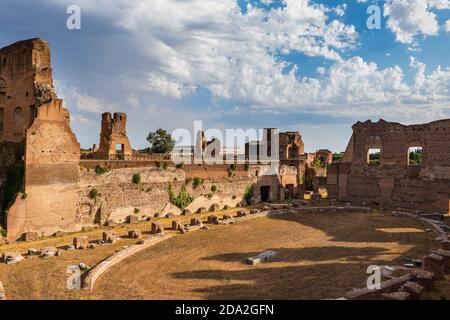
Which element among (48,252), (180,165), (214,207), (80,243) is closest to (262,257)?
(80,243)

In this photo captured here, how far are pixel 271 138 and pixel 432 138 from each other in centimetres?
1526

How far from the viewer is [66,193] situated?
62.1 ft

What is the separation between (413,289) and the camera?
991 centimetres

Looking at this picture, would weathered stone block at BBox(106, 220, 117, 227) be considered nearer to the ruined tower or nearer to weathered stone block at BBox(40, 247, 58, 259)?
weathered stone block at BBox(40, 247, 58, 259)

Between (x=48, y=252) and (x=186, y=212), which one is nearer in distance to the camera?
(x=48, y=252)

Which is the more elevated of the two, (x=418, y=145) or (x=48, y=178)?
(x=418, y=145)

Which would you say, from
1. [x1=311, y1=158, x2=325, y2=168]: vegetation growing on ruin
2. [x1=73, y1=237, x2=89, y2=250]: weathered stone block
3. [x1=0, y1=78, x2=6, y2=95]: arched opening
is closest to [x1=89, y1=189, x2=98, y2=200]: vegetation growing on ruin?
[x1=73, y1=237, x2=89, y2=250]: weathered stone block

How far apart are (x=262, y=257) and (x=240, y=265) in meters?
1.07

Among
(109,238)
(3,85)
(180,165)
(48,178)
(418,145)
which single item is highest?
(3,85)

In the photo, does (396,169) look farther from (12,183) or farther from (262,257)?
(12,183)

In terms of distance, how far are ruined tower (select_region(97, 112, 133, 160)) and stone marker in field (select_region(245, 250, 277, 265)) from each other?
16406 millimetres

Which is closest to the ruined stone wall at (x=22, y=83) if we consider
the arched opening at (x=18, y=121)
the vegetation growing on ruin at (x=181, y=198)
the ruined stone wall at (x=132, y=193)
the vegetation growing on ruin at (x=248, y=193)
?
the arched opening at (x=18, y=121)

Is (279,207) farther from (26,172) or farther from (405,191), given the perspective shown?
(26,172)

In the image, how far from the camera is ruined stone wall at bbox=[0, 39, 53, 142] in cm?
2031
